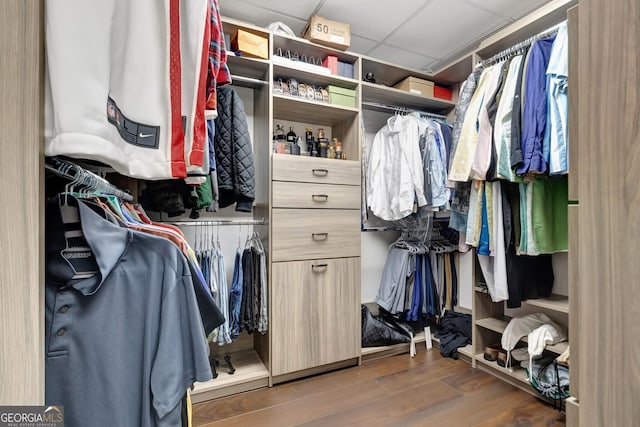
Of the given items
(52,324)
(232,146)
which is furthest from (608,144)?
(232,146)

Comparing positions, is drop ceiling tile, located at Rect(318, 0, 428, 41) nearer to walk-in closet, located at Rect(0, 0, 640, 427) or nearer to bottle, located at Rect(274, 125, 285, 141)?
walk-in closet, located at Rect(0, 0, 640, 427)

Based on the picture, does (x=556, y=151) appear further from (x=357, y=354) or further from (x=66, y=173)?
(x=66, y=173)

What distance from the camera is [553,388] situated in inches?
60.2

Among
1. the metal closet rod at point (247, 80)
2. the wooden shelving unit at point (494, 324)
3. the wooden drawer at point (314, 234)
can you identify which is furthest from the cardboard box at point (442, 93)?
the wooden shelving unit at point (494, 324)

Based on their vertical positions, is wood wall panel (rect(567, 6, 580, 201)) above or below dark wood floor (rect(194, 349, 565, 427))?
above

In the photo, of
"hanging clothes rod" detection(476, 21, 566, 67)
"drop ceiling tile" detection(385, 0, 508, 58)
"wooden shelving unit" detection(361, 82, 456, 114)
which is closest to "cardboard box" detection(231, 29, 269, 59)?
"wooden shelving unit" detection(361, 82, 456, 114)

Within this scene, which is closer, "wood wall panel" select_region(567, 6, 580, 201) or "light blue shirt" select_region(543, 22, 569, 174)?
"wood wall panel" select_region(567, 6, 580, 201)

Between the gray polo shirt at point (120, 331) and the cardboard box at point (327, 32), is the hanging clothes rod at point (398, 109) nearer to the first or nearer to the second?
the cardboard box at point (327, 32)

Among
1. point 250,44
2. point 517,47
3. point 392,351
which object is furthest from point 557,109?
point 392,351

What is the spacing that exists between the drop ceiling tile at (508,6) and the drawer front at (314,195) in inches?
54.7

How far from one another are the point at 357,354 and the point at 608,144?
1869mm

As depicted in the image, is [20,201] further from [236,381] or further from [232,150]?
[236,381]

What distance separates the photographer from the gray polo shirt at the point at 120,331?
58 centimetres

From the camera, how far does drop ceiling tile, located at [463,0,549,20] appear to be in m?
A: 1.83
